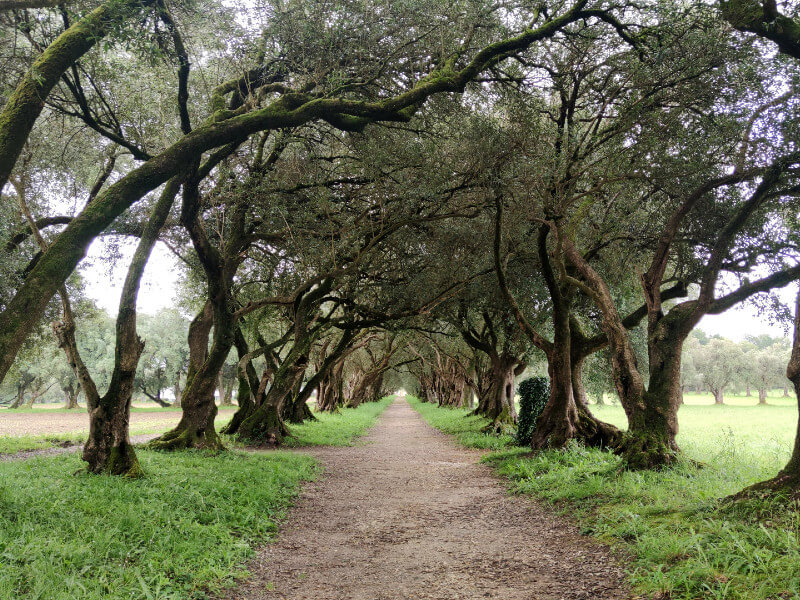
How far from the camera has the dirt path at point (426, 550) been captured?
510 centimetres

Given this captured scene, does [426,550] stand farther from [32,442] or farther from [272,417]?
[32,442]

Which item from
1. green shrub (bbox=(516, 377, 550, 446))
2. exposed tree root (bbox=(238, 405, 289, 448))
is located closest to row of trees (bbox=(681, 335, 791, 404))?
green shrub (bbox=(516, 377, 550, 446))

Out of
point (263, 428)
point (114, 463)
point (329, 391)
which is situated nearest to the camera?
point (114, 463)

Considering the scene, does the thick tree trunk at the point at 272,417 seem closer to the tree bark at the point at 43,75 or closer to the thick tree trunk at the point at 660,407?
the thick tree trunk at the point at 660,407

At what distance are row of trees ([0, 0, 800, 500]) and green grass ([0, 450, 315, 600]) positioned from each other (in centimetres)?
152

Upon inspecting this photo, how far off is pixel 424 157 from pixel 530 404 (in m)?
8.86

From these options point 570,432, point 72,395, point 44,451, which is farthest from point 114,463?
point 72,395

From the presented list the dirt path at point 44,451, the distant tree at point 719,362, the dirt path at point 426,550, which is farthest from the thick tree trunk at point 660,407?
the distant tree at point 719,362

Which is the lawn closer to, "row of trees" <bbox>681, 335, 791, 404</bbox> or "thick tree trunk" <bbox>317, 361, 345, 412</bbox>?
"thick tree trunk" <bbox>317, 361, 345, 412</bbox>

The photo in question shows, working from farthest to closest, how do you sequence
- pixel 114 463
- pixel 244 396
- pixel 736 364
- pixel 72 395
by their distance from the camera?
pixel 736 364
pixel 72 395
pixel 244 396
pixel 114 463

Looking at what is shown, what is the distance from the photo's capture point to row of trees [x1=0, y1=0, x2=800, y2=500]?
7953 millimetres

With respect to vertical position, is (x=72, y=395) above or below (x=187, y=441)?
below

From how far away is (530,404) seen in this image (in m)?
16.3

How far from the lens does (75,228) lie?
259 inches
